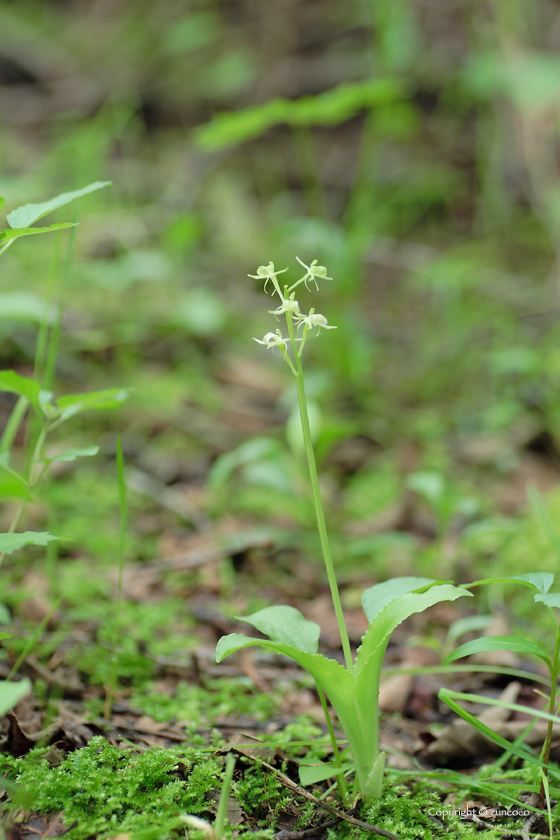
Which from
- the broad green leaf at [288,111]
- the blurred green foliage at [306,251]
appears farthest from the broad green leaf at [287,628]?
the broad green leaf at [288,111]

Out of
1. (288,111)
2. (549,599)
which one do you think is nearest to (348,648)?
(549,599)

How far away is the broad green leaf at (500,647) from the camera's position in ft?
2.58

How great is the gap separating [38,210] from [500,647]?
97cm

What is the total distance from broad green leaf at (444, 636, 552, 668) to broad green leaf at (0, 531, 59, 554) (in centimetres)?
58

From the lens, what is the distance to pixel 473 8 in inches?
167

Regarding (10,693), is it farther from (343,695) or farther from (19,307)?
(19,307)

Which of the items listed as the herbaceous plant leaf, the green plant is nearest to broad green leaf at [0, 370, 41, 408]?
the green plant

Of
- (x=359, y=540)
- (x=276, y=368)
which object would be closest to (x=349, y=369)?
(x=276, y=368)

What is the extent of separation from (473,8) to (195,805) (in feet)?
17.4

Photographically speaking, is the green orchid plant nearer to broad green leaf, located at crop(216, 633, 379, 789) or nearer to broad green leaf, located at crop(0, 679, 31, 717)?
broad green leaf, located at crop(216, 633, 379, 789)

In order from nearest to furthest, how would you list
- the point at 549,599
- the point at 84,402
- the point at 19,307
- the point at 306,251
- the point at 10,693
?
the point at 10,693
the point at 549,599
the point at 84,402
the point at 19,307
the point at 306,251

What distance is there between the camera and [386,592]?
89 cm

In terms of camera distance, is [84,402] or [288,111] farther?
[288,111]

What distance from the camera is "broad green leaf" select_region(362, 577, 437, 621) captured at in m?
0.85
